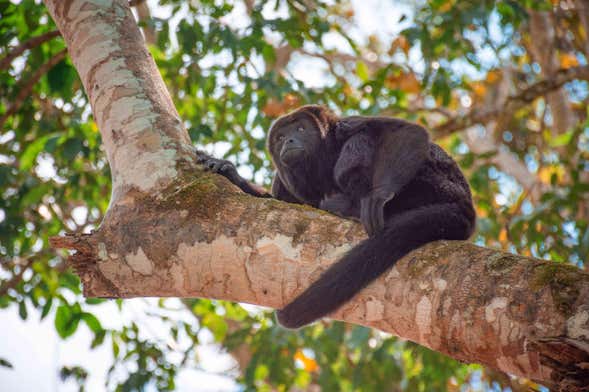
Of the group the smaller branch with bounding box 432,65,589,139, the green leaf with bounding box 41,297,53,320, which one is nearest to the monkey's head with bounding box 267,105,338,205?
the green leaf with bounding box 41,297,53,320

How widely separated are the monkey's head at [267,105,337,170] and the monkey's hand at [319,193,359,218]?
0.43 meters

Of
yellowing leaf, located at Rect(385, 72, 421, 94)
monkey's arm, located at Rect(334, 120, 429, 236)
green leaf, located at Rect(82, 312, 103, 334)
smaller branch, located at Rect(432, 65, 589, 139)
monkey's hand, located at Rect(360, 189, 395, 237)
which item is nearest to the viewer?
monkey's hand, located at Rect(360, 189, 395, 237)

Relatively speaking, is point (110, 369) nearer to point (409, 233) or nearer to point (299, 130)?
point (299, 130)

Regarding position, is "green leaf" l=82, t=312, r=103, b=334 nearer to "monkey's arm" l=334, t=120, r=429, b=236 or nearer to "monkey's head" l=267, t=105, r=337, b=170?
"monkey's head" l=267, t=105, r=337, b=170

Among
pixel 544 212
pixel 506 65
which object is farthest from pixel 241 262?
pixel 506 65

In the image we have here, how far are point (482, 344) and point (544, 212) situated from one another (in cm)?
382

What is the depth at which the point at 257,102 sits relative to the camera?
5.28 m

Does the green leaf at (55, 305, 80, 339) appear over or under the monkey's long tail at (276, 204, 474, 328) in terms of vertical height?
under

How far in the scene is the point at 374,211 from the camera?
303cm

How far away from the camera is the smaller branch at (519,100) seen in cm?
644

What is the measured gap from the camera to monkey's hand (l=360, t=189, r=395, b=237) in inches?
110

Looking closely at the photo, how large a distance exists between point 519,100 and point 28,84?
4747mm

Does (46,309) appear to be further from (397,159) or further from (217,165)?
(397,159)

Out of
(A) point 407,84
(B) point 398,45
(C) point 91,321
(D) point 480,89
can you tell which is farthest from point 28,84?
(D) point 480,89
